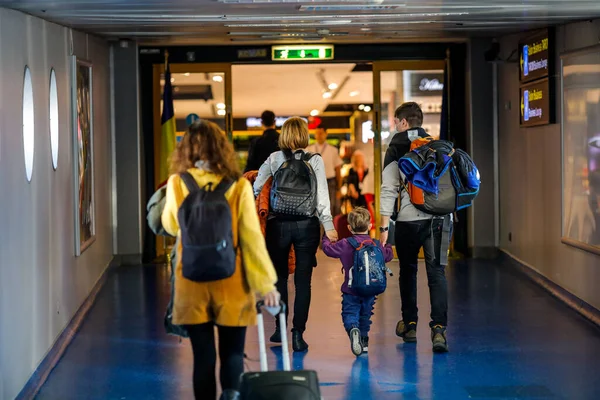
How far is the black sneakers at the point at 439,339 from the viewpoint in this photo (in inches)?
264

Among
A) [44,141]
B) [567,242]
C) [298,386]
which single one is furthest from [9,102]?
[567,242]

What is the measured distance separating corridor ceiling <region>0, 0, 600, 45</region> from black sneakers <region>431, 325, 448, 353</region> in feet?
7.19

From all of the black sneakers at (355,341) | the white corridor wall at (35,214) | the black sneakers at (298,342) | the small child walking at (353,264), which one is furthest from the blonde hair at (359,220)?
the white corridor wall at (35,214)

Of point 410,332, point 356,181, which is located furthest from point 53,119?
point 356,181

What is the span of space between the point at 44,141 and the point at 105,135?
14.0ft

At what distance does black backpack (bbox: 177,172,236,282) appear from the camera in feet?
13.3

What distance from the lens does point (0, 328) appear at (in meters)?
5.02

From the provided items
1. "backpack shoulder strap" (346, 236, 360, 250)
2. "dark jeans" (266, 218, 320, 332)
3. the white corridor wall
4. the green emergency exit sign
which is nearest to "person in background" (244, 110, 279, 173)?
the white corridor wall

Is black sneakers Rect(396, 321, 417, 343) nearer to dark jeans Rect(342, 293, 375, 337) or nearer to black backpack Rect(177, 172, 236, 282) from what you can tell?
dark jeans Rect(342, 293, 375, 337)

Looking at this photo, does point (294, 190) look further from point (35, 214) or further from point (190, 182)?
point (190, 182)

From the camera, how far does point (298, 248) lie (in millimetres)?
Answer: 6598

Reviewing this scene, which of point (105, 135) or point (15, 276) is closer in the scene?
point (15, 276)

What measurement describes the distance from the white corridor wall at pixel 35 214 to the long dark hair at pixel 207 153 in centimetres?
135

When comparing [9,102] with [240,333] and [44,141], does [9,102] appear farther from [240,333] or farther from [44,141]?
[240,333]
